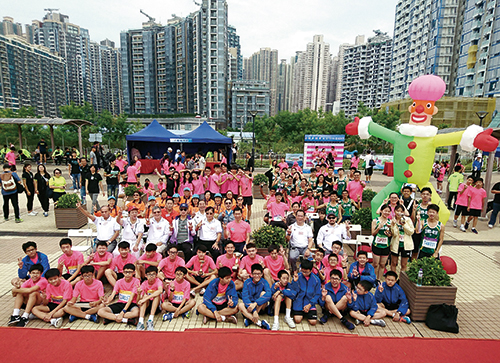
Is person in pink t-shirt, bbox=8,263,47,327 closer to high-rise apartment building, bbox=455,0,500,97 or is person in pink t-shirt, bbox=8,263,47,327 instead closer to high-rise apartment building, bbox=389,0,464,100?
high-rise apartment building, bbox=455,0,500,97

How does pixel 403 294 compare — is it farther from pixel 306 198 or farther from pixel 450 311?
pixel 306 198

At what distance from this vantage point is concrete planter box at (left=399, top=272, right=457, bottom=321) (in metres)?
4.68

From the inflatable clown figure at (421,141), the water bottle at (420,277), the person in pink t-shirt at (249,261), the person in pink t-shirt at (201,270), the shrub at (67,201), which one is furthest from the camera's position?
the shrub at (67,201)

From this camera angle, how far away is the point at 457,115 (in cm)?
4734

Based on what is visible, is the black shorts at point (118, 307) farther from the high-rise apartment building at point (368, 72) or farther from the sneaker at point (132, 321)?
the high-rise apartment building at point (368, 72)

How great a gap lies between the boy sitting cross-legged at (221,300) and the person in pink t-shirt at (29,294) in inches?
102

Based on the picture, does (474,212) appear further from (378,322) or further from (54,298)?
(54,298)

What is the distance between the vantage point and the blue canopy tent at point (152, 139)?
1842 centimetres

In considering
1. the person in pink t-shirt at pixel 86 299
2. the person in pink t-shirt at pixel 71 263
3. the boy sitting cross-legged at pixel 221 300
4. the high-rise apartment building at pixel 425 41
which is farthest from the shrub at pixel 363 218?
the high-rise apartment building at pixel 425 41

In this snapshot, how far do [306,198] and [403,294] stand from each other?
11.9ft

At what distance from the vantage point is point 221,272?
15.8ft

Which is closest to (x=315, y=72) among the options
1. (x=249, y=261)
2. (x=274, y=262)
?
(x=274, y=262)

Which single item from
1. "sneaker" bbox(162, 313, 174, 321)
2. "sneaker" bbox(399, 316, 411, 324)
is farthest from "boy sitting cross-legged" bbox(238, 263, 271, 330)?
"sneaker" bbox(399, 316, 411, 324)

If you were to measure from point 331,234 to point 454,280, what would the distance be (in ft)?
9.03
